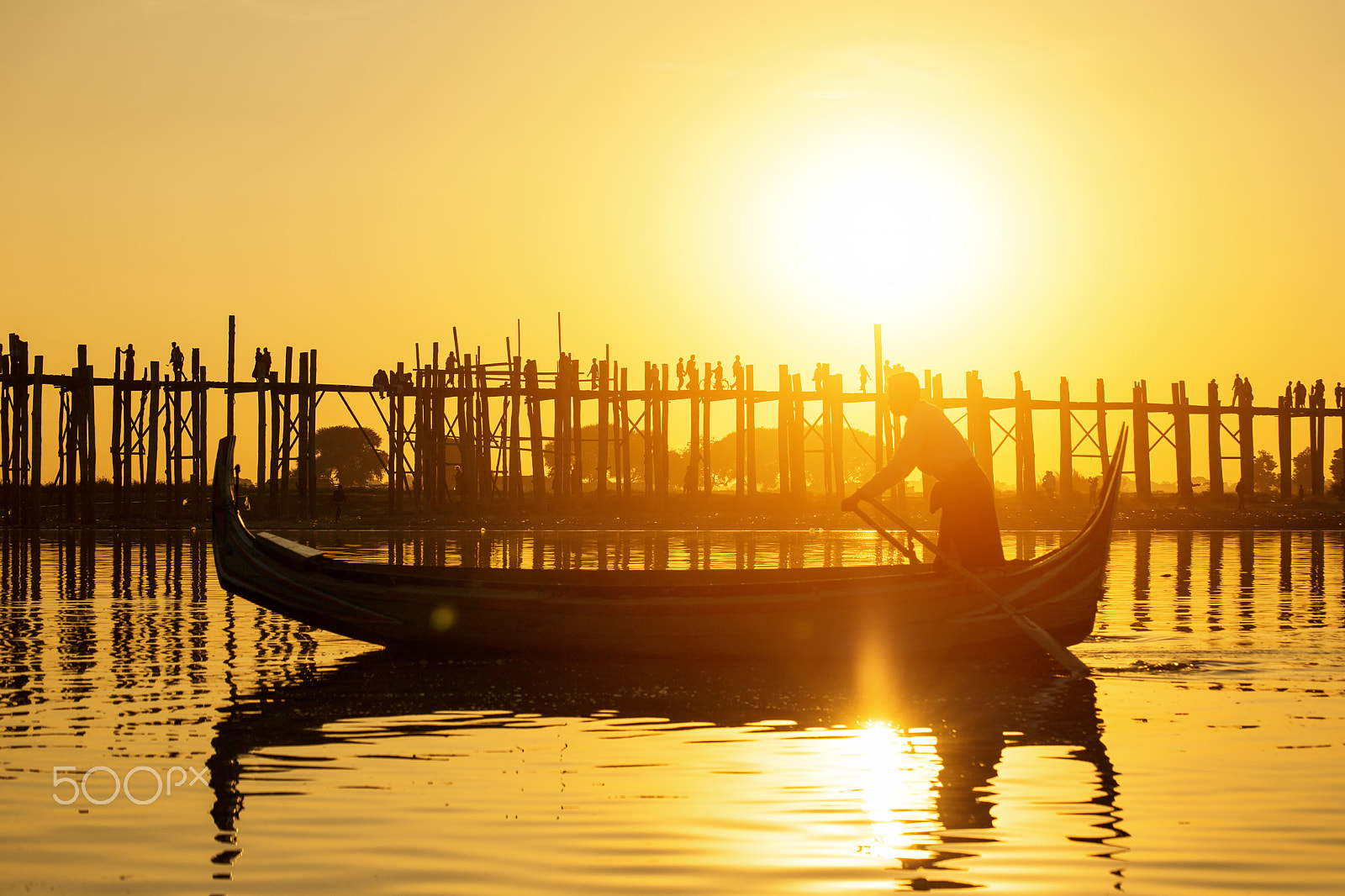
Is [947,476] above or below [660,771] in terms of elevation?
above

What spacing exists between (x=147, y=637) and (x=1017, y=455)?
103 feet

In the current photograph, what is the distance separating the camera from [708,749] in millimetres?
7773

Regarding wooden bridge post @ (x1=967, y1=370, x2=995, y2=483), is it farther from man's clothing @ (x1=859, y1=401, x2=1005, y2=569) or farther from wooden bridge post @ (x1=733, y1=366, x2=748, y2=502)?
man's clothing @ (x1=859, y1=401, x2=1005, y2=569)

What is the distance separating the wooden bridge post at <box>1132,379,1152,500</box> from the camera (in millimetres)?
40188

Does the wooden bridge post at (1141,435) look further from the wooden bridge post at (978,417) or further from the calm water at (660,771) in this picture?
the calm water at (660,771)

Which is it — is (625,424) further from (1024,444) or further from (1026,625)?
(1026,625)

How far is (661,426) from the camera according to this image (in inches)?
1432

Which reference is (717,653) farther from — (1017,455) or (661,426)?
(1017,455)

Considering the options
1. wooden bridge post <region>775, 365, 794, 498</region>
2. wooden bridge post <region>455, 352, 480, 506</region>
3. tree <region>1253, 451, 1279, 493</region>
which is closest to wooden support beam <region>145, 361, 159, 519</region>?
wooden bridge post <region>455, 352, 480, 506</region>

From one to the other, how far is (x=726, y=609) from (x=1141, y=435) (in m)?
A: 32.7

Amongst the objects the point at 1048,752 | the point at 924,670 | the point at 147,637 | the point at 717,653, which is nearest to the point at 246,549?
the point at 147,637

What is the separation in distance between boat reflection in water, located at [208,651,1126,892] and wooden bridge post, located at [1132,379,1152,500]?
31350mm

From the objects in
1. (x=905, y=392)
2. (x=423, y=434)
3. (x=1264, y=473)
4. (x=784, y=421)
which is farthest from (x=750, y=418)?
(x=1264, y=473)

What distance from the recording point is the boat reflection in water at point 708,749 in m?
5.90
